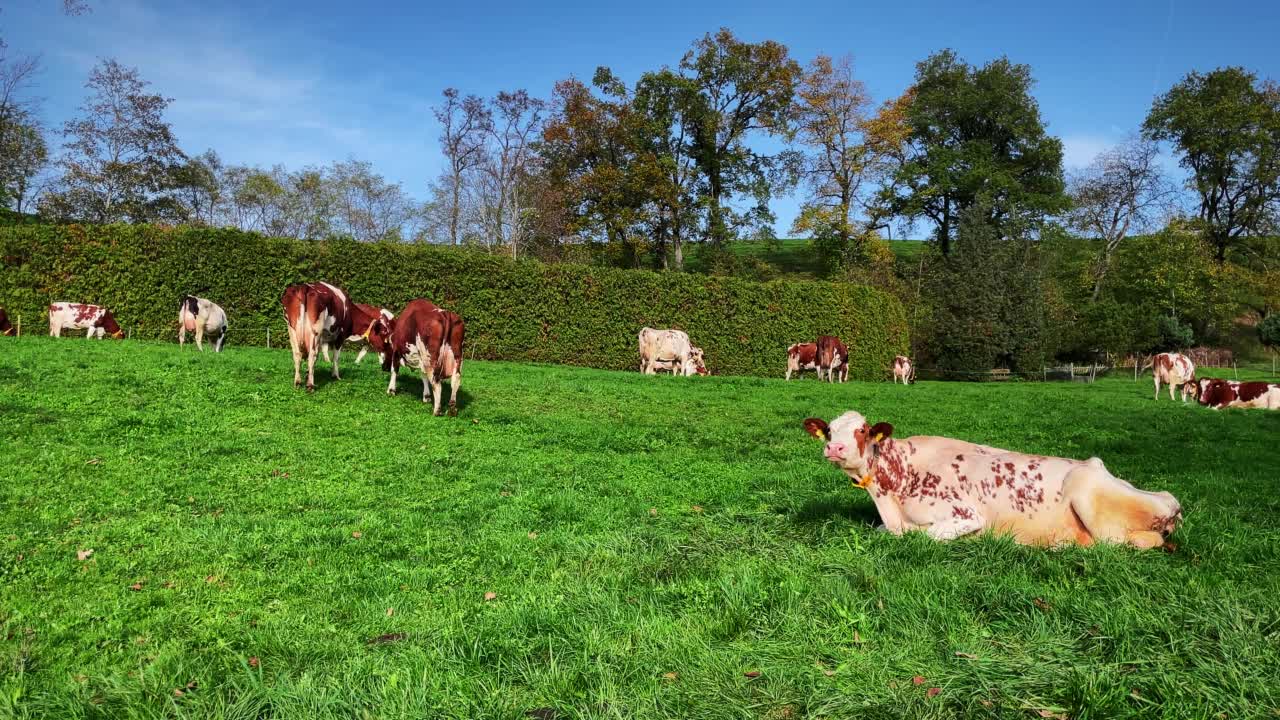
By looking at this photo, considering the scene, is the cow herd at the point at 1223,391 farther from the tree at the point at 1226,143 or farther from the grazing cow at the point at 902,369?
the tree at the point at 1226,143

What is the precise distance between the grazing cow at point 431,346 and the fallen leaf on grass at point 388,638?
814 centimetres

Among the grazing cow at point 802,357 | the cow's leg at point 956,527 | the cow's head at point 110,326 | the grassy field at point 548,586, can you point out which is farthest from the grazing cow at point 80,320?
the grazing cow at point 802,357

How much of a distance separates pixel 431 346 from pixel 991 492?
379 inches

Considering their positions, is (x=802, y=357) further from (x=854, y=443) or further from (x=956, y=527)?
(x=956, y=527)

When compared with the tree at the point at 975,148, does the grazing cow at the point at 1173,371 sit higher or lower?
lower

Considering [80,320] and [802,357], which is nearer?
[80,320]

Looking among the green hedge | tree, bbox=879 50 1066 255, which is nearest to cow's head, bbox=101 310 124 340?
the green hedge

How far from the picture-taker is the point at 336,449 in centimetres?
910

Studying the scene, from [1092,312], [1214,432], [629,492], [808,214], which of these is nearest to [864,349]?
[808,214]

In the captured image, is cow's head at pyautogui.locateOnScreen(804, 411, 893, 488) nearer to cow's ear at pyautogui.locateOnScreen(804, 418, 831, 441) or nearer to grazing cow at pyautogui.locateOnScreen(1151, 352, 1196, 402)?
cow's ear at pyautogui.locateOnScreen(804, 418, 831, 441)

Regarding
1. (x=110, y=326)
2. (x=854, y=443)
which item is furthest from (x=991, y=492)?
(x=110, y=326)

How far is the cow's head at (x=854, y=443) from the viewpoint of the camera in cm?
513

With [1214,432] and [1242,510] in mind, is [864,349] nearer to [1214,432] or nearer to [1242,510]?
[1214,432]

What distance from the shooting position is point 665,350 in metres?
25.6
